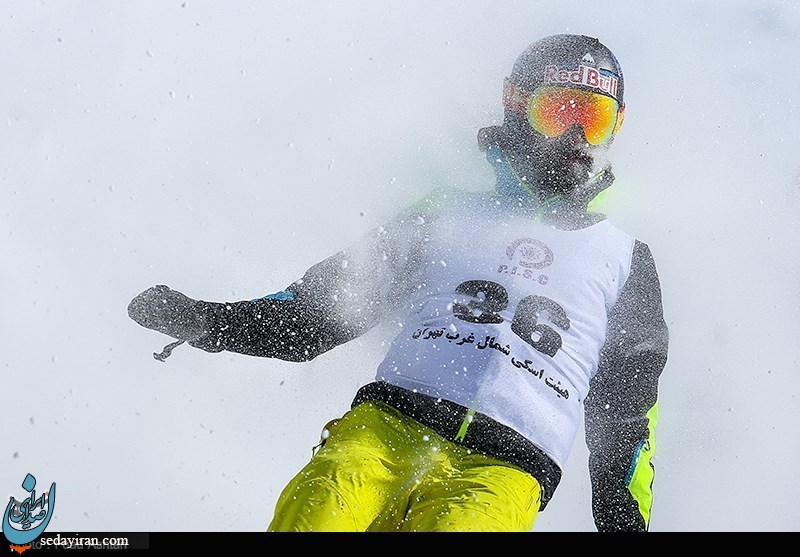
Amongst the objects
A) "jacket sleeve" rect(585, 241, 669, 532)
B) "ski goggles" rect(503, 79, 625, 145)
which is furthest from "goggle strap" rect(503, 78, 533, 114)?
"jacket sleeve" rect(585, 241, 669, 532)

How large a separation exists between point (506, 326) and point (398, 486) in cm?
65

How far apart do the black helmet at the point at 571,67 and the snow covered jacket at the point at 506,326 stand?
0.37m

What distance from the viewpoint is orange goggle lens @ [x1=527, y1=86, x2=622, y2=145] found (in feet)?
11.3

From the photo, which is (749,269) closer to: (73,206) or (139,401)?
(139,401)

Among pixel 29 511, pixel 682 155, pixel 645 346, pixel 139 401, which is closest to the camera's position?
pixel 29 511

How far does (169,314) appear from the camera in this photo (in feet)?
9.54

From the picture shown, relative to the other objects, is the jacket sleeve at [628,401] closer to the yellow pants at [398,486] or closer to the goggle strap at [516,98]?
the yellow pants at [398,486]

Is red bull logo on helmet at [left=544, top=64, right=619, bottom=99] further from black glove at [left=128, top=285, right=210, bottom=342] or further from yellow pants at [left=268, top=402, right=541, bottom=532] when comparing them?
black glove at [left=128, top=285, right=210, bottom=342]

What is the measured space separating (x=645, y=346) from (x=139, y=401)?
8.25ft

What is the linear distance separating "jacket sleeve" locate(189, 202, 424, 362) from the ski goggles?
61 centimetres

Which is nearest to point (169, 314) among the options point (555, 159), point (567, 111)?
point (555, 159)

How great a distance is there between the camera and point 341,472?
7.89 feet

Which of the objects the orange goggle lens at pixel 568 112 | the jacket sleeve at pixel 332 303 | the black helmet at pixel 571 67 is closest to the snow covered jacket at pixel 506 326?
the jacket sleeve at pixel 332 303

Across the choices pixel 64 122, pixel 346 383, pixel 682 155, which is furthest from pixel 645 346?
pixel 64 122
